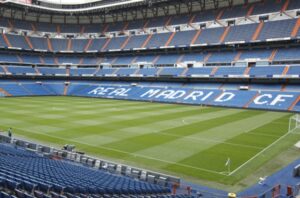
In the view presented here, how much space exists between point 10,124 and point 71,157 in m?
14.6

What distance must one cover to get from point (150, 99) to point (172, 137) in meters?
31.9

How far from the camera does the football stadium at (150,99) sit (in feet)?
50.3

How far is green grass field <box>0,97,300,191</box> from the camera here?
1892 centimetres

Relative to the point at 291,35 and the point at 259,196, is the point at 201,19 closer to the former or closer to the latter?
the point at 291,35

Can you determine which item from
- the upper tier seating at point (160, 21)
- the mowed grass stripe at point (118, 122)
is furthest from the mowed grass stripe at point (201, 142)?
the upper tier seating at point (160, 21)

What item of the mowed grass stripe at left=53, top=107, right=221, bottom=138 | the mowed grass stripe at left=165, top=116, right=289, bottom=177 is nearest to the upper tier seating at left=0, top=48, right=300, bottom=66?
the mowed grass stripe at left=53, top=107, right=221, bottom=138

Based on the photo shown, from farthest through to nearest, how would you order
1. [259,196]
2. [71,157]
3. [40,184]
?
[71,157] → [259,196] → [40,184]

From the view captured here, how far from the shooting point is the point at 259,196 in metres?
13.9

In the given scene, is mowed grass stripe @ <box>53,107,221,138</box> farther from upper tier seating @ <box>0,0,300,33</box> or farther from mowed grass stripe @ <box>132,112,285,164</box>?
upper tier seating @ <box>0,0,300,33</box>

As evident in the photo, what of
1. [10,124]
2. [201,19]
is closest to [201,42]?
[201,19]

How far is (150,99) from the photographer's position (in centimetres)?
5712

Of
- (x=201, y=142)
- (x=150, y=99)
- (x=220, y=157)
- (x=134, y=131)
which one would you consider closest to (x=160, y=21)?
(x=150, y=99)

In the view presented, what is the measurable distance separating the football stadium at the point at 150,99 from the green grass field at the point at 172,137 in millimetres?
111

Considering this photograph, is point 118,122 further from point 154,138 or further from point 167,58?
point 167,58
